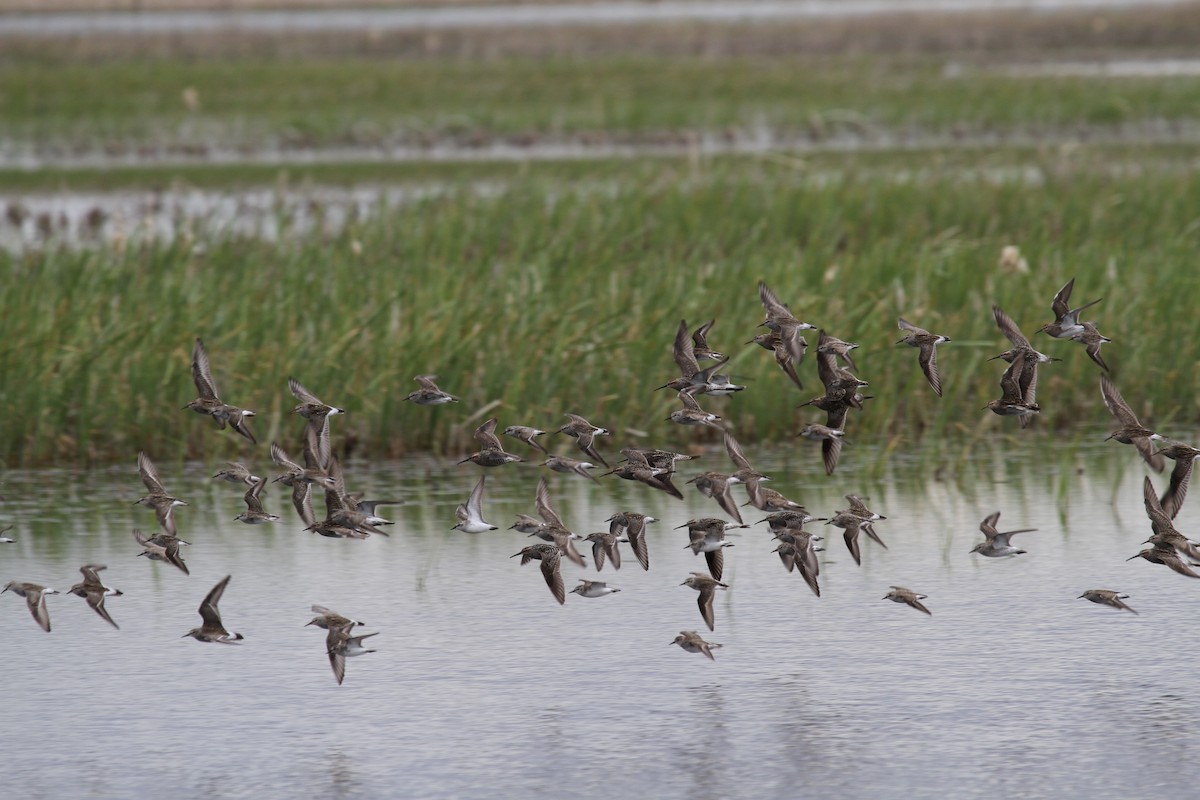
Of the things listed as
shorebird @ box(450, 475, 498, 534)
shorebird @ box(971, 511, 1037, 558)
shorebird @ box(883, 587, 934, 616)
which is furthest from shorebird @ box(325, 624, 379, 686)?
shorebird @ box(971, 511, 1037, 558)

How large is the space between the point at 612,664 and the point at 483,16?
184 ft

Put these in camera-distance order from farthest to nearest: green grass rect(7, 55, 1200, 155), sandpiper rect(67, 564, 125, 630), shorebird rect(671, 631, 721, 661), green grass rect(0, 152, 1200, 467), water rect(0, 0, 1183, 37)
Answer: water rect(0, 0, 1183, 37)
green grass rect(7, 55, 1200, 155)
green grass rect(0, 152, 1200, 467)
sandpiper rect(67, 564, 125, 630)
shorebird rect(671, 631, 721, 661)

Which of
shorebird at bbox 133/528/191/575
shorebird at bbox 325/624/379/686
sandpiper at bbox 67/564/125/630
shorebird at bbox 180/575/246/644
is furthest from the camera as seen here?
shorebird at bbox 133/528/191/575

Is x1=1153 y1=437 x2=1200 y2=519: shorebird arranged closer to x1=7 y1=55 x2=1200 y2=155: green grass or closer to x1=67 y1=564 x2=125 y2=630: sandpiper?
x1=67 y1=564 x2=125 y2=630: sandpiper

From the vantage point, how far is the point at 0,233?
739 inches

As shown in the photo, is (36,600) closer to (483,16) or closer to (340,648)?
(340,648)

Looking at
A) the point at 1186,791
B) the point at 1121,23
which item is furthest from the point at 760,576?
the point at 1121,23

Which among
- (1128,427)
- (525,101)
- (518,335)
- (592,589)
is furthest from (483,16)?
(1128,427)

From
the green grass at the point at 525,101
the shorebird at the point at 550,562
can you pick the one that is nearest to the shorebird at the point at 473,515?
the shorebird at the point at 550,562

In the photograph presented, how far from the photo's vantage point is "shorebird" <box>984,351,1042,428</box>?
22.1 ft

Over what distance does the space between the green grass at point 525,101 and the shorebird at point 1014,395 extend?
857 inches

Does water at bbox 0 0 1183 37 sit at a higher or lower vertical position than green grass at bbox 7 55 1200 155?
higher

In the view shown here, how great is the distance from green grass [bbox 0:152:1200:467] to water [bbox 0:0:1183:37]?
135 ft

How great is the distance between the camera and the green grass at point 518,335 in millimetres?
9945
